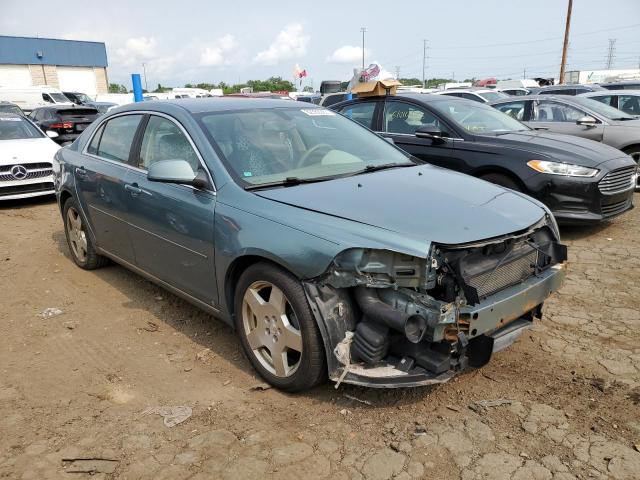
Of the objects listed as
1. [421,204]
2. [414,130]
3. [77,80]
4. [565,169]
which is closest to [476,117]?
[414,130]

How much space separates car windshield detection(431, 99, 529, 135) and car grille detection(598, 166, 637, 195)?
137 cm

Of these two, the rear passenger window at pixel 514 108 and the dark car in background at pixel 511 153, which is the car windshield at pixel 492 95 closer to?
the rear passenger window at pixel 514 108

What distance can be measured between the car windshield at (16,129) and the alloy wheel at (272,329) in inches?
312

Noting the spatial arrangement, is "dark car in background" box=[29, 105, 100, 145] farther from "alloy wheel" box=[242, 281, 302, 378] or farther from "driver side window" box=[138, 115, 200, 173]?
"alloy wheel" box=[242, 281, 302, 378]

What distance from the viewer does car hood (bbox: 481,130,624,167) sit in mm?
5957

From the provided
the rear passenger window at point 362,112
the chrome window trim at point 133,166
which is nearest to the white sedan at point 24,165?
the chrome window trim at point 133,166

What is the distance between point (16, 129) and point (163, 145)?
6.92 m

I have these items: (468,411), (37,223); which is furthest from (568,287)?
(37,223)

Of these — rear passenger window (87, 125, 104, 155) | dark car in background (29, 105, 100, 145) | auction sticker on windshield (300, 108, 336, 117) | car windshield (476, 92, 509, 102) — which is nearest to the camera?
auction sticker on windshield (300, 108, 336, 117)

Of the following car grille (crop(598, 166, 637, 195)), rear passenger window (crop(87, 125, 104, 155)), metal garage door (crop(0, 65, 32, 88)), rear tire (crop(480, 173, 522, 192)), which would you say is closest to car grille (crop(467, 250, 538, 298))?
rear tire (crop(480, 173, 522, 192))

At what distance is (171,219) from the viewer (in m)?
3.62

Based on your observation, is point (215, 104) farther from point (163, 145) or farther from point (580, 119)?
point (580, 119)

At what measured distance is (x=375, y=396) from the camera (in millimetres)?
3070

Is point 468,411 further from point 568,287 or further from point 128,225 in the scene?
point 128,225
